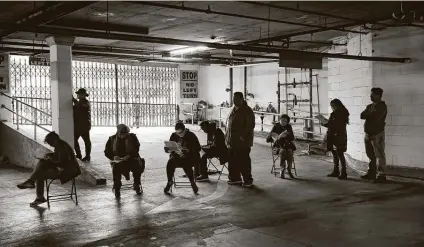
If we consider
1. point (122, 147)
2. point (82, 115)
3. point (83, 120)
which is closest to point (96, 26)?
point (82, 115)

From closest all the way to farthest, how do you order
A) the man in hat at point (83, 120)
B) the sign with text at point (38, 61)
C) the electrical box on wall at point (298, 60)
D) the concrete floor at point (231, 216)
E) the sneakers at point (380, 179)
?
the concrete floor at point (231, 216) → the electrical box on wall at point (298, 60) → the sneakers at point (380, 179) → the man in hat at point (83, 120) → the sign with text at point (38, 61)

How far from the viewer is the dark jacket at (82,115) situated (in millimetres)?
10242

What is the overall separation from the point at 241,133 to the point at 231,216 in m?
2.51

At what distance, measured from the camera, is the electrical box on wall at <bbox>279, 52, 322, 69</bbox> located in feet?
28.2

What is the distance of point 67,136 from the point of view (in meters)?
10.3

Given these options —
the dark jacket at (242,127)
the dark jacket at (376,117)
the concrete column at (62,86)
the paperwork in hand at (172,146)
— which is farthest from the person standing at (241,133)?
the concrete column at (62,86)

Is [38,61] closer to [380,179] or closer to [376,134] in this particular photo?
[376,134]

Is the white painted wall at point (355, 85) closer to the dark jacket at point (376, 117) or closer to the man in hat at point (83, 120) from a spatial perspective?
the dark jacket at point (376, 117)

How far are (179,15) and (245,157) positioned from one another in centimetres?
322

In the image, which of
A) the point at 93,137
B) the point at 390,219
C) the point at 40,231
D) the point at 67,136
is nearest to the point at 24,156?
the point at 67,136

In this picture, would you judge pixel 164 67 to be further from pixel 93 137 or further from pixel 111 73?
pixel 93 137

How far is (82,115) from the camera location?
10.3 meters

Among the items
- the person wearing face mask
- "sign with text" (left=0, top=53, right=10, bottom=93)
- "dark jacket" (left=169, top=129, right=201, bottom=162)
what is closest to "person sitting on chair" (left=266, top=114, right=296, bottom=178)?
the person wearing face mask

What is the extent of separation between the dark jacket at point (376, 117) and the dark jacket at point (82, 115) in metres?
6.19
